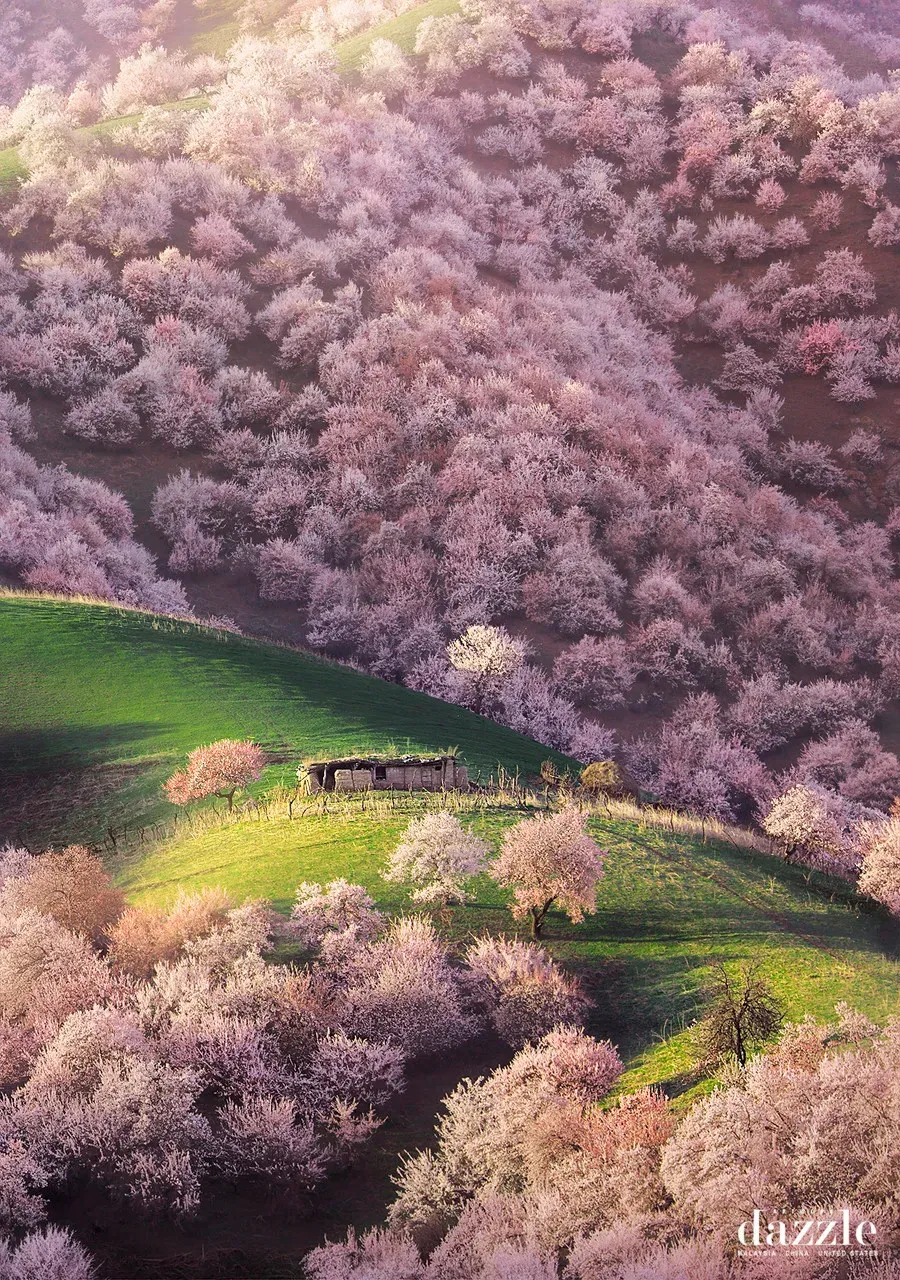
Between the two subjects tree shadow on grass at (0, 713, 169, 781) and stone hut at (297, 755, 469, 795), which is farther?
tree shadow on grass at (0, 713, 169, 781)

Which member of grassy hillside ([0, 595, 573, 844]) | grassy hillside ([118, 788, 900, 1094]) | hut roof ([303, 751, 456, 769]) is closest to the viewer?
grassy hillside ([118, 788, 900, 1094])

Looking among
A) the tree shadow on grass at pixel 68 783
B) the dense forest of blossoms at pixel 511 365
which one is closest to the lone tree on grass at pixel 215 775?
the tree shadow on grass at pixel 68 783

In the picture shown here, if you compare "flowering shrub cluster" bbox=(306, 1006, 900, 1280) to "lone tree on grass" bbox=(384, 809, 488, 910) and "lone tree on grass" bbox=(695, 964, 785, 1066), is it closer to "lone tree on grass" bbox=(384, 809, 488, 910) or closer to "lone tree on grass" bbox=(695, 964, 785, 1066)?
"lone tree on grass" bbox=(695, 964, 785, 1066)

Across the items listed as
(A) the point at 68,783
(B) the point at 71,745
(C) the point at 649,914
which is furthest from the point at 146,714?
(C) the point at 649,914

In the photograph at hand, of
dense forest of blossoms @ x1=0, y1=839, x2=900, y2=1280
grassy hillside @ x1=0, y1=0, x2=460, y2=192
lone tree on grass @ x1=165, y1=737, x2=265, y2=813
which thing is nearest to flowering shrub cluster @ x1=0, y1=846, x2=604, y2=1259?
dense forest of blossoms @ x1=0, y1=839, x2=900, y2=1280

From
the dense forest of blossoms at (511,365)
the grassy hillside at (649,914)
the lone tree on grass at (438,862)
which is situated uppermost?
the dense forest of blossoms at (511,365)

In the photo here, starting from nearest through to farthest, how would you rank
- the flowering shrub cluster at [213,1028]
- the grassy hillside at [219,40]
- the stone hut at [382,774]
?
1. the flowering shrub cluster at [213,1028]
2. the stone hut at [382,774]
3. the grassy hillside at [219,40]

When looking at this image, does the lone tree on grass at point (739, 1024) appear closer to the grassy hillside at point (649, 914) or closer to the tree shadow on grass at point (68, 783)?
the grassy hillside at point (649, 914)

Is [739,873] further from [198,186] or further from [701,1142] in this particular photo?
[198,186]

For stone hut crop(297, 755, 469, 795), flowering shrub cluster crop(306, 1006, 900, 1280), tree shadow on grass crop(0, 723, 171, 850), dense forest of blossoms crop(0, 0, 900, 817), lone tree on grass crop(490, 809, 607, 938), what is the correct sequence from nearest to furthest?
flowering shrub cluster crop(306, 1006, 900, 1280) < lone tree on grass crop(490, 809, 607, 938) < tree shadow on grass crop(0, 723, 171, 850) < stone hut crop(297, 755, 469, 795) < dense forest of blossoms crop(0, 0, 900, 817)
